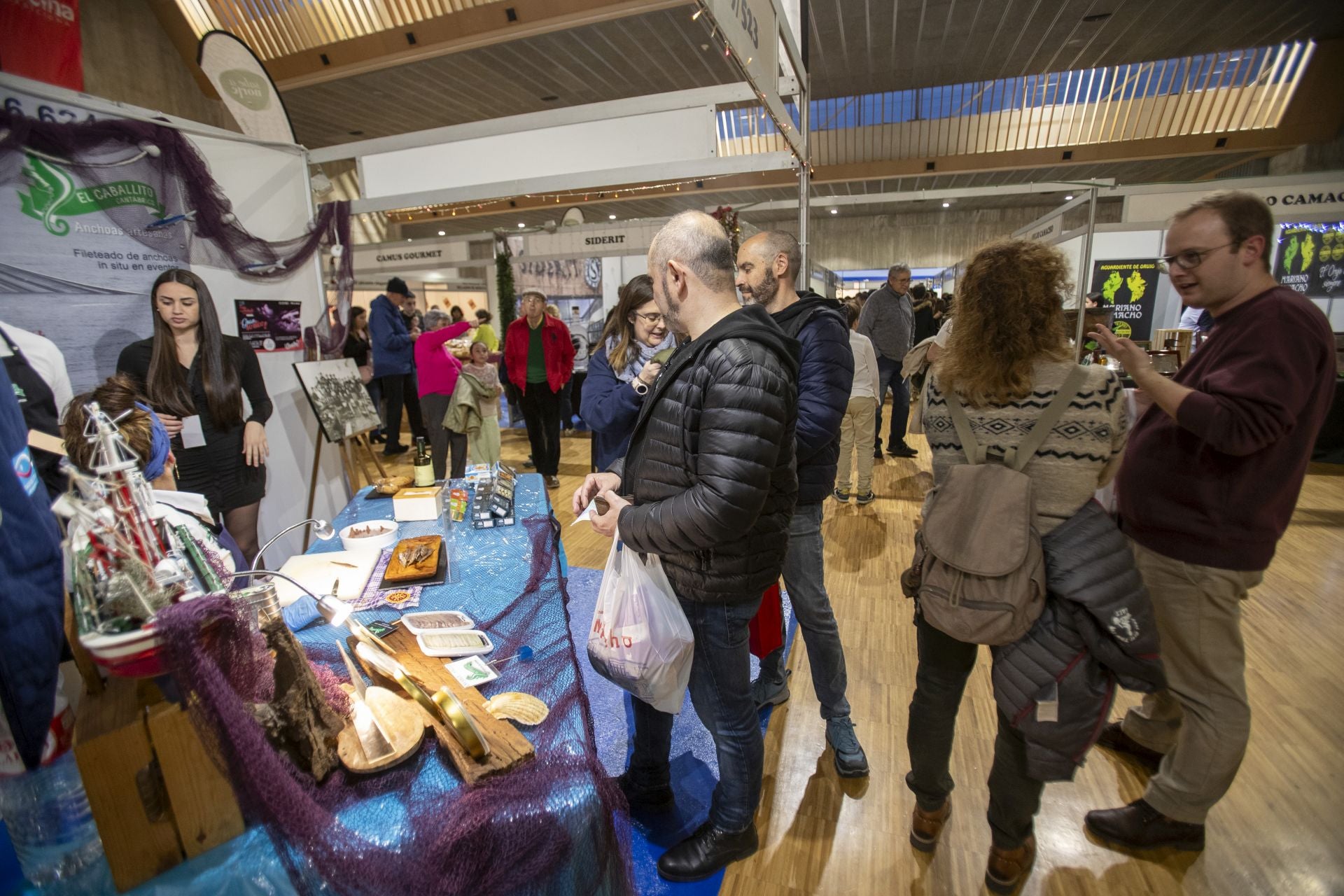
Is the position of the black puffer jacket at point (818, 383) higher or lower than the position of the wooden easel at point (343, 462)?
higher

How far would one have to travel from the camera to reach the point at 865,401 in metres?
4.08

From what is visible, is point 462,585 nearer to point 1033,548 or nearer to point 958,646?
point 958,646

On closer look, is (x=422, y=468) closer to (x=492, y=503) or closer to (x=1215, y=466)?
(x=492, y=503)

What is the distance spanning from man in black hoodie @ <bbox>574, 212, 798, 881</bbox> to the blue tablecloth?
0.30 m

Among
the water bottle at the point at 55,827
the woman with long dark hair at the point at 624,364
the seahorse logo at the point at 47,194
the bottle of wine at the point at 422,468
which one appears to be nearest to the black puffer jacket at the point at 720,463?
the woman with long dark hair at the point at 624,364

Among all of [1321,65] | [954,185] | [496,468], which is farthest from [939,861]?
[954,185]

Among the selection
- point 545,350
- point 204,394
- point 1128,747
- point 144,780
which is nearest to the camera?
point 144,780

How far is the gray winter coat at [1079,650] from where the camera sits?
1188 millimetres

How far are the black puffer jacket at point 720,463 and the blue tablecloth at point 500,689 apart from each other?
33 centimetres

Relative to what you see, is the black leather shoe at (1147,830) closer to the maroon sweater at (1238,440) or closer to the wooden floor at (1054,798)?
the wooden floor at (1054,798)

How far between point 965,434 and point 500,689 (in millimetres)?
1110

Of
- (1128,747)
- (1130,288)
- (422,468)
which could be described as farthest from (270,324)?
(1130,288)

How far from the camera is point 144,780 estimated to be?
0.79m

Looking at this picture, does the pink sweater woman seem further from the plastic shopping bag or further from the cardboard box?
the plastic shopping bag
